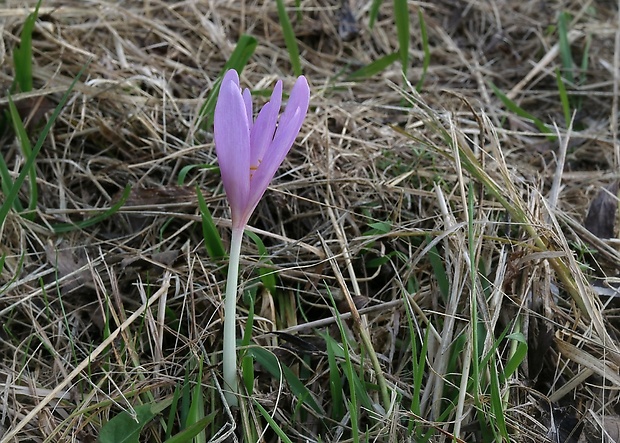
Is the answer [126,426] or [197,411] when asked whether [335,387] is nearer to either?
[197,411]

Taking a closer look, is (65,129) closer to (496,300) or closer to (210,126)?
(210,126)

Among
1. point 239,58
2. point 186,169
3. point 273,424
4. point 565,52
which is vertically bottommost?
point 565,52

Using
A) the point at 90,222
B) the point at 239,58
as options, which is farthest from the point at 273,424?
the point at 239,58

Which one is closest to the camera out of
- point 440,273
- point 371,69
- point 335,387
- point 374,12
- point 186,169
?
point 335,387

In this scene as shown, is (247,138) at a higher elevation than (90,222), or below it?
higher

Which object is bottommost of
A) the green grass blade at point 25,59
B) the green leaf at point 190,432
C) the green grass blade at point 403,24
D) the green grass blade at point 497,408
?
the green grass blade at point 497,408

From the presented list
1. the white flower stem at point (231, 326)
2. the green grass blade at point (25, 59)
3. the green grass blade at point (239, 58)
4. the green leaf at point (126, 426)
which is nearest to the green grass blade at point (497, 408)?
the white flower stem at point (231, 326)

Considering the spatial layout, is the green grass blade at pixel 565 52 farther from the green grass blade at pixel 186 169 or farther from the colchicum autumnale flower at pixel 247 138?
the colchicum autumnale flower at pixel 247 138
